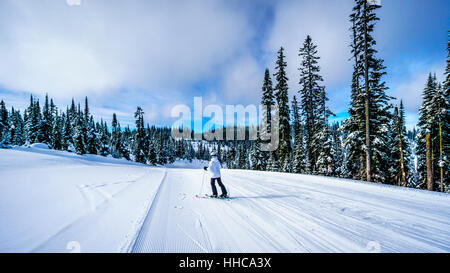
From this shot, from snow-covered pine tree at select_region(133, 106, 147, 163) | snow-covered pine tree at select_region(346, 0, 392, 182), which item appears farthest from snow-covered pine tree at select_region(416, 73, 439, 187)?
snow-covered pine tree at select_region(133, 106, 147, 163)

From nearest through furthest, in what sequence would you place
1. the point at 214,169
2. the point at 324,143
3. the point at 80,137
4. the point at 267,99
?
the point at 214,169, the point at 324,143, the point at 267,99, the point at 80,137

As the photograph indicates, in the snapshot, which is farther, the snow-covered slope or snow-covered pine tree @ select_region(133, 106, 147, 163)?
snow-covered pine tree @ select_region(133, 106, 147, 163)

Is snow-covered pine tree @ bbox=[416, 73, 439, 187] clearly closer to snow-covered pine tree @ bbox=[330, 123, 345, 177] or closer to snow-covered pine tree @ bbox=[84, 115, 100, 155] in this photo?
snow-covered pine tree @ bbox=[330, 123, 345, 177]

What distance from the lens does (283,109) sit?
24.4 m

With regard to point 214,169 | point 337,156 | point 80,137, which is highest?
point 80,137

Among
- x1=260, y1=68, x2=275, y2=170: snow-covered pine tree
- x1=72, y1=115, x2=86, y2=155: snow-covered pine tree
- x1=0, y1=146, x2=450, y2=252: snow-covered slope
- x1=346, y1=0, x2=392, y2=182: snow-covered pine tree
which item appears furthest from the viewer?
x1=72, y1=115, x2=86, y2=155: snow-covered pine tree

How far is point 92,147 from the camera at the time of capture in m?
39.6

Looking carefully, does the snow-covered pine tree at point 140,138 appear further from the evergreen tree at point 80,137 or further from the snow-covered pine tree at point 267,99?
the snow-covered pine tree at point 267,99

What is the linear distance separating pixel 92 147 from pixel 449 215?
5170cm

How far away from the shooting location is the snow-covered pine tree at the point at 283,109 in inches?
940

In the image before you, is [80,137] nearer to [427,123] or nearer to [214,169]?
[214,169]

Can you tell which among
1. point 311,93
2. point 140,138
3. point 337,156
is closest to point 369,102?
point 311,93

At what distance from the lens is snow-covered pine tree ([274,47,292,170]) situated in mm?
23875

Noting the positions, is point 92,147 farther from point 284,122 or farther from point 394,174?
point 394,174
